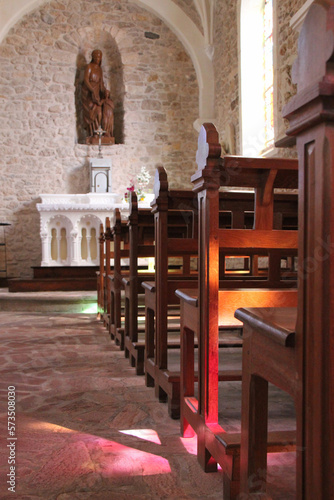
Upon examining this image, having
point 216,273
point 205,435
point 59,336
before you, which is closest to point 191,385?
point 205,435

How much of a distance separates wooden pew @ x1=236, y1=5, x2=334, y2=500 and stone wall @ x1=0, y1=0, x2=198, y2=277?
8.62 m

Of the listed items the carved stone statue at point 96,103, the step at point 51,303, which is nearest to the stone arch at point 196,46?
the carved stone statue at point 96,103

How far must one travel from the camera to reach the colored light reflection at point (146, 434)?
1.84m

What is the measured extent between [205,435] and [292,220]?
8.37 feet

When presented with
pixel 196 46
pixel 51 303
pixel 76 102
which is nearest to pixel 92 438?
pixel 51 303

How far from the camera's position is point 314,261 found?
79 cm

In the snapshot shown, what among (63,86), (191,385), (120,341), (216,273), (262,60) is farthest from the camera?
(63,86)

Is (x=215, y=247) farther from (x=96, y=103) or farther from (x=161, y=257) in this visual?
(x=96, y=103)

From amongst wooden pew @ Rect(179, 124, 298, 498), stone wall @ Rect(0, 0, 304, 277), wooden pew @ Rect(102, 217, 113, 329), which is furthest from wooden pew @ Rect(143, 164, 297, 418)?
stone wall @ Rect(0, 0, 304, 277)

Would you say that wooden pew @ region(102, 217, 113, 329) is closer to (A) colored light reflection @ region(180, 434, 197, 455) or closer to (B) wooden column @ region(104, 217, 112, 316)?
(B) wooden column @ region(104, 217, 112, 316)

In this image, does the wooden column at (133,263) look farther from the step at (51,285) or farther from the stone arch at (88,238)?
the stone arch at (88,238)

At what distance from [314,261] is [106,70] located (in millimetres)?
9792

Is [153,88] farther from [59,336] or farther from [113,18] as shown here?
[59,336]

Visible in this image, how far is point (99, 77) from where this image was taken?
30.5 feet
